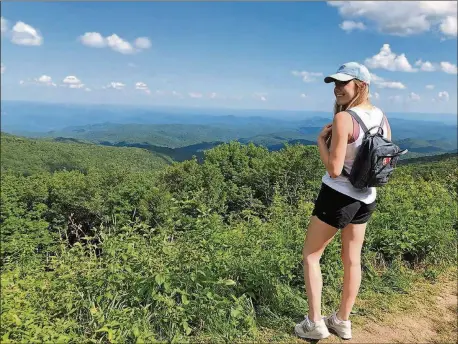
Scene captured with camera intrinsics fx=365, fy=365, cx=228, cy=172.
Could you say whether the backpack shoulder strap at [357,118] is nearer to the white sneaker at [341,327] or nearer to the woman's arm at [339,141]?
the woman's arm at [339,141]

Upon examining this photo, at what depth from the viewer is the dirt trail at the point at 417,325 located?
2963 millimetres

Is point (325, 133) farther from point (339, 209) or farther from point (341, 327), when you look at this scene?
point (341, 327)

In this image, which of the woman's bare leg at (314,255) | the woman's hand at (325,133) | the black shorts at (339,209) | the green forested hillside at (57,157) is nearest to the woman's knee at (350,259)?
the woman's bare leg at (314,255)

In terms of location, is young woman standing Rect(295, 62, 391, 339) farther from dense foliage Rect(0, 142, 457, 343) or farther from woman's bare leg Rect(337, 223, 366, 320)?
dense foliage Rect(0, 142, 457, 343)

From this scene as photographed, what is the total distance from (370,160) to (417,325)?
1.79 m

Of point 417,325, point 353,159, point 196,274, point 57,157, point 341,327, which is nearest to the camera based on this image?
point 353,159

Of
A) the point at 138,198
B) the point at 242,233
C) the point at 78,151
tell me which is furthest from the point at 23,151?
the point at 242,233

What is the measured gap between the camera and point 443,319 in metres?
3.30

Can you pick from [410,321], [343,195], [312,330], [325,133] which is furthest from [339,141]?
[410,321]

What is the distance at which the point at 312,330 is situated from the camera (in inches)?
108

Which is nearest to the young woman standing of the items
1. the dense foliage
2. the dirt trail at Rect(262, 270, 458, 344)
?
the dirt trail at Rect(262, 270, 458, 344)

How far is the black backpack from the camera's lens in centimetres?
234

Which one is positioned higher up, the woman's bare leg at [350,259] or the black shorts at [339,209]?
the black shorts at [339,209]

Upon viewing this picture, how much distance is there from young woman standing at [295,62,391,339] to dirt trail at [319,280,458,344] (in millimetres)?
384
